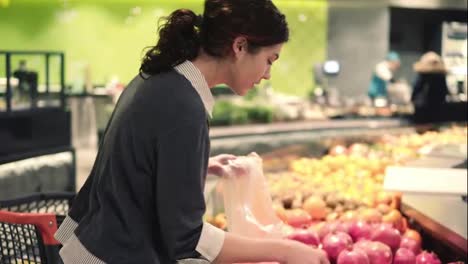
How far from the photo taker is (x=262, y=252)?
1756 mm

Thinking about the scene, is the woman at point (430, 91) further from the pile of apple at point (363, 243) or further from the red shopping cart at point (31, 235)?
the red shopping cart at point (31, 235)

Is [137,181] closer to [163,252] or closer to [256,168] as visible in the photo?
[163,252]

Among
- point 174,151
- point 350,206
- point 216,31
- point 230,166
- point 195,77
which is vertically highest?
point 216,31

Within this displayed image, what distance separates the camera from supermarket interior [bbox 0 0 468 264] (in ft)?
5.54

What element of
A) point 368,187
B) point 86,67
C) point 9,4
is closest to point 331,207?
point 368,187

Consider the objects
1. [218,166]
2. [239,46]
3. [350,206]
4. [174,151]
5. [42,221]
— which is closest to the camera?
[174,151]

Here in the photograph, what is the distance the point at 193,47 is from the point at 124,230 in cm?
45

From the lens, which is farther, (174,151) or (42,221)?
(42,221)

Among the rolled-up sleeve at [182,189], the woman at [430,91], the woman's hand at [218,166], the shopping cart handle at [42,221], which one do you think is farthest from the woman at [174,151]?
the woman at [430,91]

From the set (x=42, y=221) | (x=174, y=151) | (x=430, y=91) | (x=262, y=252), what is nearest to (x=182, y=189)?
(x=174, y=151)

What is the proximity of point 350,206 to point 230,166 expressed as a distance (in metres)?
1.61

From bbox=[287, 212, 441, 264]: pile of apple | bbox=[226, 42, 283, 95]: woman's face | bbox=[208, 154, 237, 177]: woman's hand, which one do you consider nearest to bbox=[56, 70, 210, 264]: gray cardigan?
bbox=[226, 42, 283, 95]: woman's face

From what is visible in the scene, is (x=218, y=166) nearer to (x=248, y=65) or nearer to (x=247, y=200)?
(x=247, y=200)

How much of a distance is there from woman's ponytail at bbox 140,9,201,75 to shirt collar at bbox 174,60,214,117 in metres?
0.02
